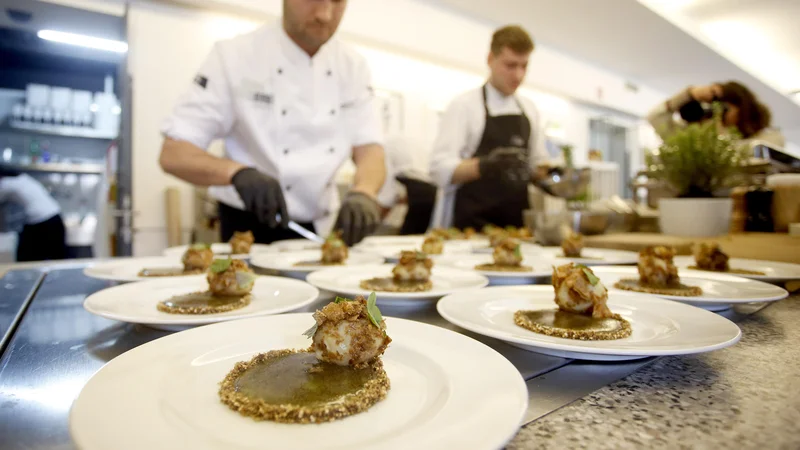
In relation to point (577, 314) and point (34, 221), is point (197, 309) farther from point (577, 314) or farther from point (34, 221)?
point (34, 221)

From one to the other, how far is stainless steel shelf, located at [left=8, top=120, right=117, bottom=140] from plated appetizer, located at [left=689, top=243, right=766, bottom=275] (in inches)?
308

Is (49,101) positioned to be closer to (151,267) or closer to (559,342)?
(151,267)

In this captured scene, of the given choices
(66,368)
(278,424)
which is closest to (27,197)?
(66,368)

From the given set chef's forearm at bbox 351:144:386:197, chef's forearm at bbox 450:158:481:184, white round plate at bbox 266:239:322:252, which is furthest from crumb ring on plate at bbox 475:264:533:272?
chef's forearm at bbox 450:158:481:184

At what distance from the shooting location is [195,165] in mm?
2514

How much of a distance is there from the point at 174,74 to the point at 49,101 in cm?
317

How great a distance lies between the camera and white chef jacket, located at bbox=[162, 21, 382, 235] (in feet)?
8.70

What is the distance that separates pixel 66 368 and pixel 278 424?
0.43 meters

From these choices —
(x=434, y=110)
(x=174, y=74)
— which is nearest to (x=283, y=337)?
(x=174, y=74)

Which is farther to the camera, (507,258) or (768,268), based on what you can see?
(507,258)

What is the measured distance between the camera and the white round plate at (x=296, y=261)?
163 centimetres

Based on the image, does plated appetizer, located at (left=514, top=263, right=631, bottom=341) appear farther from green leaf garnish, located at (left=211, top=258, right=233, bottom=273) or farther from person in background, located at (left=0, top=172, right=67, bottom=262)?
person in background, located at (left=0, top=172, right=67, bottom=262)

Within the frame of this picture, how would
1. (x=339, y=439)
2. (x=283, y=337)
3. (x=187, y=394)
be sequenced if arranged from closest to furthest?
(x=339, y=439)
(x=187, y=394)
(x=283, y=337)

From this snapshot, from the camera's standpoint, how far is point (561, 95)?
9742mm
